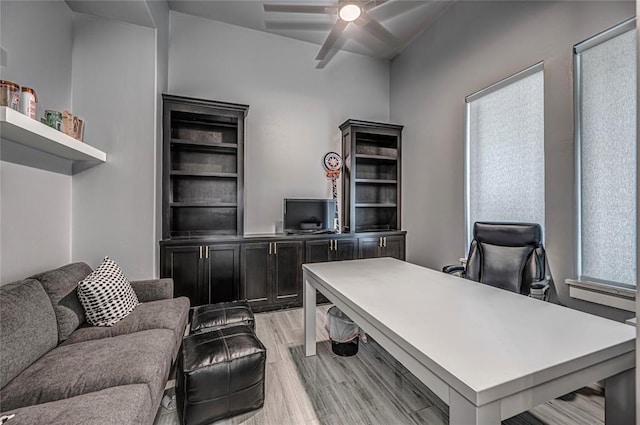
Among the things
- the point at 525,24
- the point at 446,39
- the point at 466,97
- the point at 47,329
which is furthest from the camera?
the point at 446,39

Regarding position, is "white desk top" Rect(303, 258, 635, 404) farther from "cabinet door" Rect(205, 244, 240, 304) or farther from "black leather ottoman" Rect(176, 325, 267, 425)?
"cabinet door" Rect(205, 244, 240, 304)

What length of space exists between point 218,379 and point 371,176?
3.46 meters

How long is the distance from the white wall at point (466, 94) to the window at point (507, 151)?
0.32 ft

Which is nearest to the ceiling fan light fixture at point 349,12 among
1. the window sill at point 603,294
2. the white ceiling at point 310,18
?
the white ceiling at point 310,18

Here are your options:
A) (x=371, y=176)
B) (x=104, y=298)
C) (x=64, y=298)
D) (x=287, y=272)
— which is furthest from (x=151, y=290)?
(x=371, y=176)

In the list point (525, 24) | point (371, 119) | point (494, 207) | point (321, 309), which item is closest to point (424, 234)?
point (494, 207)

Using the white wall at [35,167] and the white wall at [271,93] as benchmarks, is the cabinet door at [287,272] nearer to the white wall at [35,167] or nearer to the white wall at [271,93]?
the white wall at [271,93]

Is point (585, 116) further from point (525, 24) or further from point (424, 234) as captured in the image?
point (424, 234)

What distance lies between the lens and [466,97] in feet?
10.2

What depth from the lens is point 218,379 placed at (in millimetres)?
1480

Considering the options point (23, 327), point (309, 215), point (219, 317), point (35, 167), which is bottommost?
point (219, 317)

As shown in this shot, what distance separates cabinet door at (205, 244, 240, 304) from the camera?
3.04 m

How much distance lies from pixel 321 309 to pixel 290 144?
7.38ft

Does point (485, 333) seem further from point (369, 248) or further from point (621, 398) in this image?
point (369, 248)
